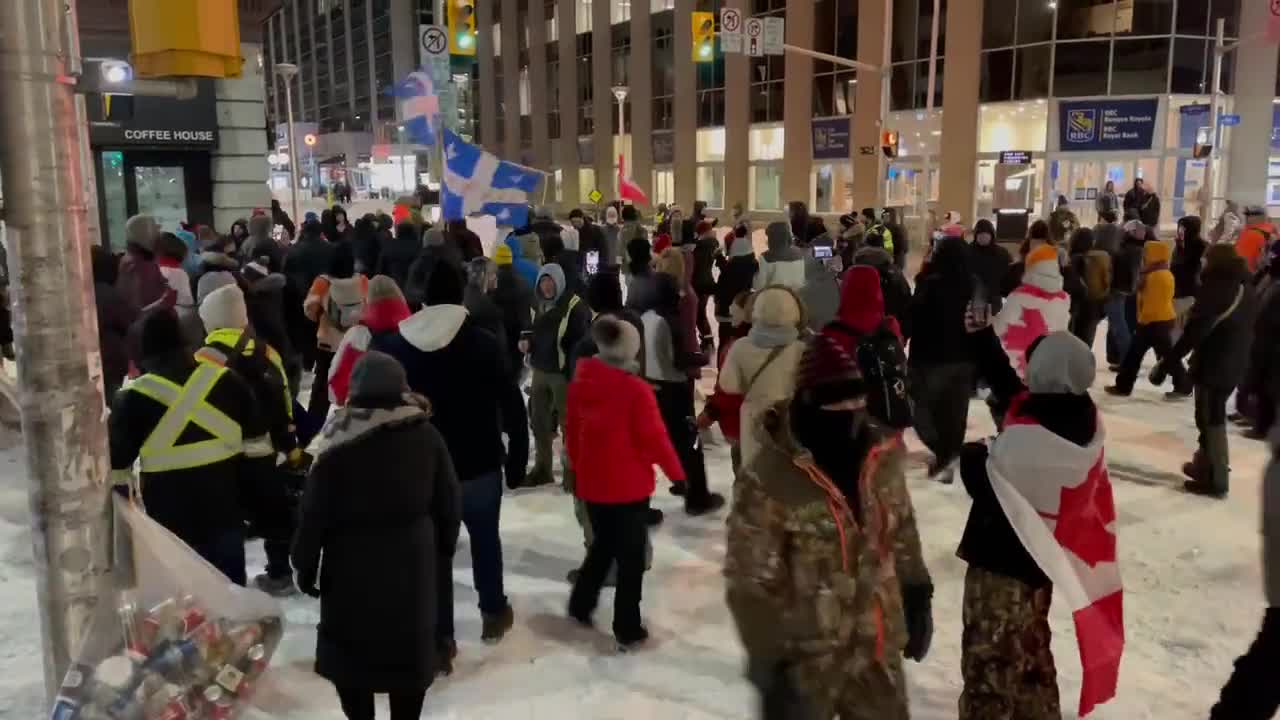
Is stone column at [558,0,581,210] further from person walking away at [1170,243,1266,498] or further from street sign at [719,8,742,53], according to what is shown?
person walking away at [1170,243,1266,498]

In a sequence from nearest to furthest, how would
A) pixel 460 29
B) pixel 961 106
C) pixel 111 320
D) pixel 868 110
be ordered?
pixel 111 320
pixel 460 29
pixel 961 106
pixel 868 110

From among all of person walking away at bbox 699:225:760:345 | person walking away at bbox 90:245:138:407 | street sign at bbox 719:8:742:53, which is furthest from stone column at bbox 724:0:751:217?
person walking away at bbox 90:245:138:407

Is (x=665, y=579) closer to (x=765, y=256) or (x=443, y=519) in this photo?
(x=443, y=519)

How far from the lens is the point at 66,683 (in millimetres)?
3152

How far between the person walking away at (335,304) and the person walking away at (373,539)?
4.40m

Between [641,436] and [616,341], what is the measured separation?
19.8 inches

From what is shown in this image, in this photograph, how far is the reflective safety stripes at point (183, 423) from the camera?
4.77m

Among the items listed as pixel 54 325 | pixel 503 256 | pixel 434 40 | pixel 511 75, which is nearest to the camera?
pixel 54 325

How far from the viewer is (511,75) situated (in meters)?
62.5

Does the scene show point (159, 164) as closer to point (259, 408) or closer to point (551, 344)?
point (551, 344)

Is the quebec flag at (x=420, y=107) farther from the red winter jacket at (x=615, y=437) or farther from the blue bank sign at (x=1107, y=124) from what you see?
the blue bank sign at (x=1107, y=124)

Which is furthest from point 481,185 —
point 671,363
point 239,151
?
point 239,151

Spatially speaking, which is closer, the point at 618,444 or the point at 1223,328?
the point at 618,444

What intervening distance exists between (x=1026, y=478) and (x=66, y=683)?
10.6 feet
